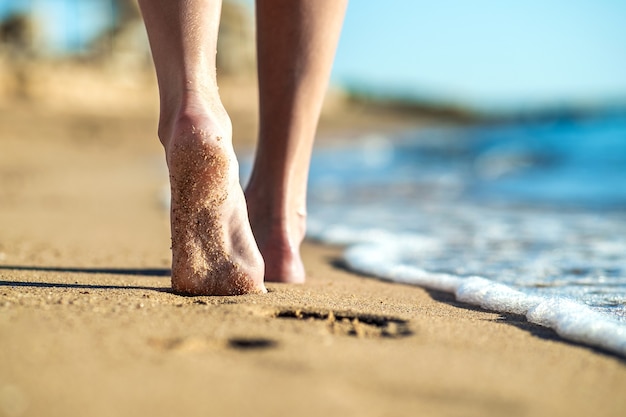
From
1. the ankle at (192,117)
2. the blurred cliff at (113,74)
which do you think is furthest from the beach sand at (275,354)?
the blurred cliff at (113,74)

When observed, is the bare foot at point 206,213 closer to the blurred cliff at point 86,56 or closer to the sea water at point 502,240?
the sea water at point 502,240

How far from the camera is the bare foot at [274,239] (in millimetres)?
1745

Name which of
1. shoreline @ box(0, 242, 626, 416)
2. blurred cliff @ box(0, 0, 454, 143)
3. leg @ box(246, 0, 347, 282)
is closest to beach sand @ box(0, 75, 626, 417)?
shoreline @ box(0, 242, 626, 416)

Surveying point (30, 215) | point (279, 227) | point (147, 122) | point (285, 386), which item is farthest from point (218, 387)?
point (147, 122)

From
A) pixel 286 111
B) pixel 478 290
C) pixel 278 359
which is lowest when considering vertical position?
pixel 278 359

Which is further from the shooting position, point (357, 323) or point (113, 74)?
point (113, 74)

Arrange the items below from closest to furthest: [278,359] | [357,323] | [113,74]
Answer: [278,359], [357,323], [113,74]

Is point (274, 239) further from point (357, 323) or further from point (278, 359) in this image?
point (278, 359)

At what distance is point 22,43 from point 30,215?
76.4 ft

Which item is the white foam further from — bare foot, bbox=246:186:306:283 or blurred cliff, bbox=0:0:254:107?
blurred cliff, bbox=0:0:254:107

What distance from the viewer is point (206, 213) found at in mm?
1392

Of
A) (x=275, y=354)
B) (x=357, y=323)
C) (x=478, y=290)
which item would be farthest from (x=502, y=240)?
(x=275, y=354)

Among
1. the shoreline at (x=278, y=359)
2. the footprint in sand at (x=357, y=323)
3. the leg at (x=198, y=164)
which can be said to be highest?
the leg at (x=198, y=164)

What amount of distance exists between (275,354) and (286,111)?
869 mm
